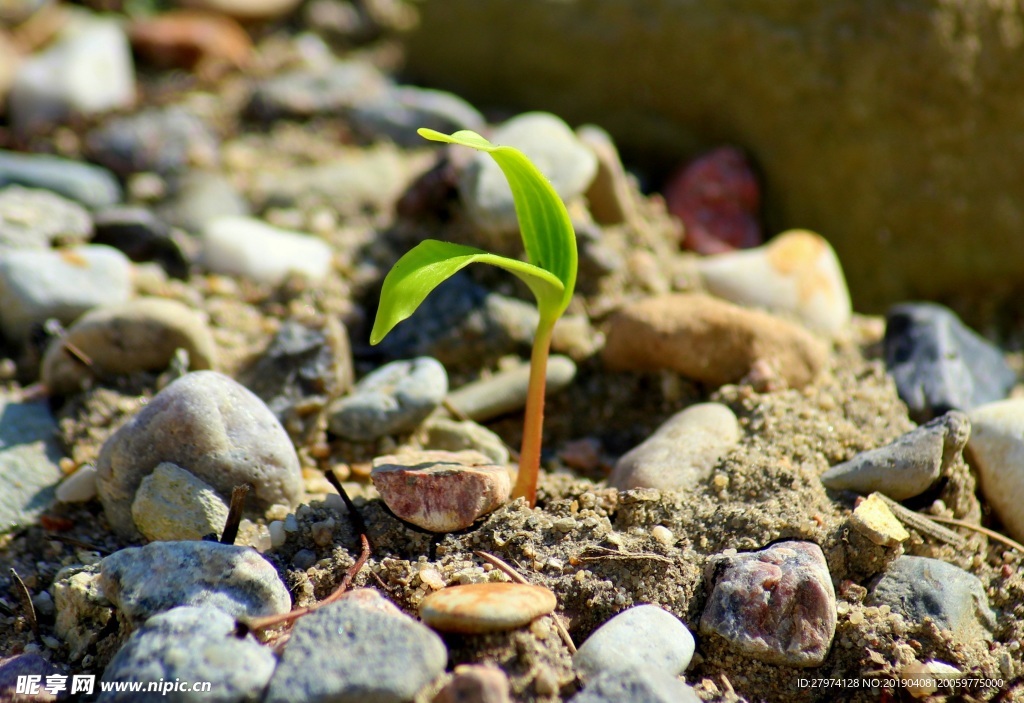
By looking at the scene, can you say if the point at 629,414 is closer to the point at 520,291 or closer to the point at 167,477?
the point at 520,291

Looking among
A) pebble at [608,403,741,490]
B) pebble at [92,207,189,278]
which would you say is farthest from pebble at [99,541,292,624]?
pebble at [92,207,189,278]

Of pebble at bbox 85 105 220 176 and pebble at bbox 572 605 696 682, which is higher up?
pebble at bbox 85 105 220 176

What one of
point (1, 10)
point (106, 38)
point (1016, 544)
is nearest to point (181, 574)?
point (1016, 544)

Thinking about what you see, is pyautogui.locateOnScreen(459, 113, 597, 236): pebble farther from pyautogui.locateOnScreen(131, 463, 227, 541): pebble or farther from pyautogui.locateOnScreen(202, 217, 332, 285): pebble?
pyautogui.locateOnScreen(131, 463, 227, 541): pebble

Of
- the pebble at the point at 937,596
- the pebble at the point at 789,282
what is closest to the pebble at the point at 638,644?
the pebble at the point at 937,596

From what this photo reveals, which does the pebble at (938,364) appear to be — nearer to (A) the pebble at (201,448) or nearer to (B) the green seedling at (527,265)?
(B) the green seedling at (527,265)

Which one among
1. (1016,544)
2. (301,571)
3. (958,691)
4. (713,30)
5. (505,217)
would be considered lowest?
(301,571)
